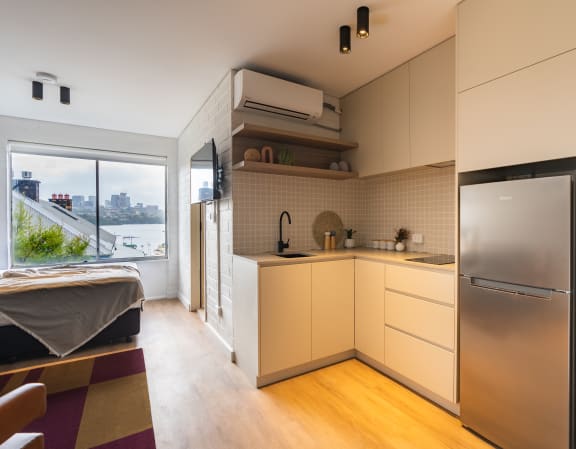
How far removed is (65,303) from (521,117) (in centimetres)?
381

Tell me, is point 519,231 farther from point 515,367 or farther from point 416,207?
point 416,207

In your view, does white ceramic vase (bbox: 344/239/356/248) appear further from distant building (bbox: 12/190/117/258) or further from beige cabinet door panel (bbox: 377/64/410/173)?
distant building (bbox: 12/190/117/258)

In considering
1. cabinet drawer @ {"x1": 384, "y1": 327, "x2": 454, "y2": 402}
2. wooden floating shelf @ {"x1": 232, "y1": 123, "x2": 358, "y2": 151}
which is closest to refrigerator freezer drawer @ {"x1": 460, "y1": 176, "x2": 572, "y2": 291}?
cabinet drawer @ {"x1": 384, "y1": 327, "x2": 454, "y2": 402}

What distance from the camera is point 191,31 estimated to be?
7.16 feet

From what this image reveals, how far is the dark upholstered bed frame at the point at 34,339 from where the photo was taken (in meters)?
2.72

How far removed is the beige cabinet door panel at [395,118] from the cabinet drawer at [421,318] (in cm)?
116

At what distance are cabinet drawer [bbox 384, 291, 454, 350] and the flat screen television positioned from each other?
180 cm

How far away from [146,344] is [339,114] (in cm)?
322

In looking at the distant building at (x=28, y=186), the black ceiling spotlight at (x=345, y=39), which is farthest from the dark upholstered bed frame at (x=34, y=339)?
the black ceiling spotlight at (x=345, y=39)

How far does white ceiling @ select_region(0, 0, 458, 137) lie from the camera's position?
195 cm

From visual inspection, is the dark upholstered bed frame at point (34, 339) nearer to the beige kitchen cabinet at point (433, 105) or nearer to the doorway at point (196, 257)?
the doorway at point (196, 257)

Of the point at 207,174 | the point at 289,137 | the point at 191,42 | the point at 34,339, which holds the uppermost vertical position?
the point at 191,42

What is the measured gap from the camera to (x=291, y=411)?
6.67ft

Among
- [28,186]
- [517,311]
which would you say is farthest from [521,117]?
[28,186]
